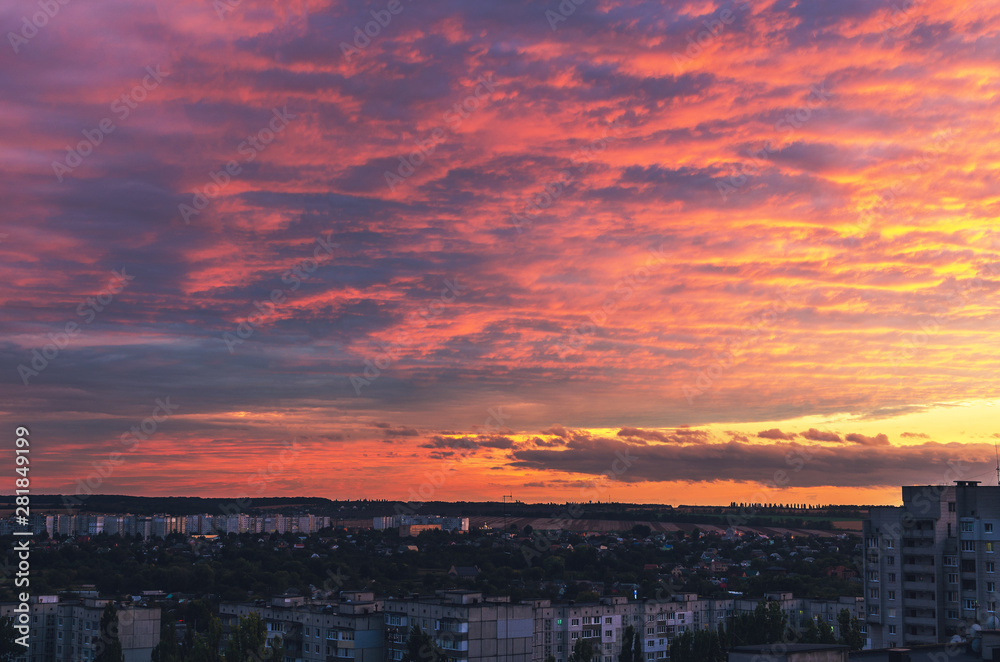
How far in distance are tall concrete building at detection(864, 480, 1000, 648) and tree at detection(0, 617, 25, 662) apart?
9502 cm

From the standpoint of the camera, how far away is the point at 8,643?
353ft

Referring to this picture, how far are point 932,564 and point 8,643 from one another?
332 ft

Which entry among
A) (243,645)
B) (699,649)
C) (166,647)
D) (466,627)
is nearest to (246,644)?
(243,645)

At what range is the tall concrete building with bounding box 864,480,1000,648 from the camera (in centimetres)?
8375

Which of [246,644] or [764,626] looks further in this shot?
[764,626]

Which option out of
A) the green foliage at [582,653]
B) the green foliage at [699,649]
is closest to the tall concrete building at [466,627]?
the green foliage at [582,653]

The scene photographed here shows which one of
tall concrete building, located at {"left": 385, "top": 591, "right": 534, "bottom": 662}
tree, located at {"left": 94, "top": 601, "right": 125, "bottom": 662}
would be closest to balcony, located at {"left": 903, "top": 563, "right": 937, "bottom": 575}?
tall concrete building, located at {"left": 385, "top": 591, "right": 534, "bottom": 662}

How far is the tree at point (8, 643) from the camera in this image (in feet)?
350

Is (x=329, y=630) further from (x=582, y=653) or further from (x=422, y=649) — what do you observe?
(x=582, y=653)

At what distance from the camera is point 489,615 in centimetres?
9538

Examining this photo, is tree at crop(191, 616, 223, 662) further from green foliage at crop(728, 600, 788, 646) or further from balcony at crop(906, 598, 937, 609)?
balcony at crop(906, 598, 937, 609)

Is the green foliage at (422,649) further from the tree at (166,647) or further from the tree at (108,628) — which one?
the tree at (108,628)

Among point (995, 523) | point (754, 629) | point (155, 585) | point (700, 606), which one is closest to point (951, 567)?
point (995, 523)

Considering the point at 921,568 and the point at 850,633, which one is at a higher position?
the point at 921,568
